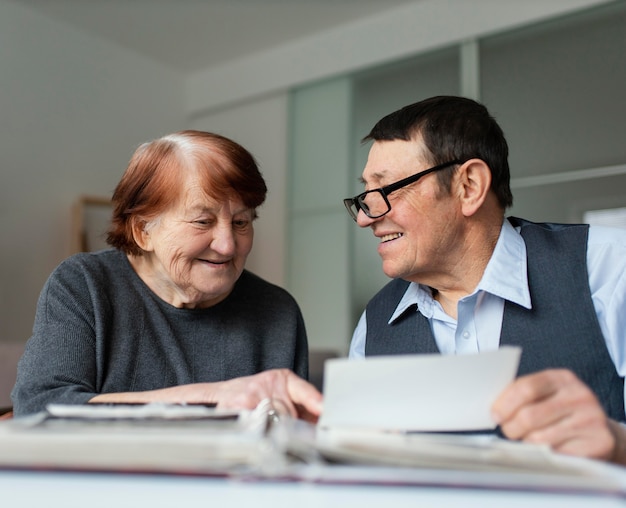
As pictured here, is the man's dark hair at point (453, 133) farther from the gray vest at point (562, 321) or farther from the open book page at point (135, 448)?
the open book page at point (135, 448)

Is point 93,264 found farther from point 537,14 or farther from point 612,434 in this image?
point 537,14

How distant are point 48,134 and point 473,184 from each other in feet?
12.3

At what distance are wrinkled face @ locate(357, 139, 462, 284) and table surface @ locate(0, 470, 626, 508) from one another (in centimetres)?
88

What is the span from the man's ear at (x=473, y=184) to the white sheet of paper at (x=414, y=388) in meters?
0.76

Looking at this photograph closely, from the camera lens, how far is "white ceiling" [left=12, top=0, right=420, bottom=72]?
4.15 meters

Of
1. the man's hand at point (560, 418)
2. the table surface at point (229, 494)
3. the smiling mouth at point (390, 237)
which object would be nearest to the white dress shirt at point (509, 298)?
the smiling mouth at point (390, 237)

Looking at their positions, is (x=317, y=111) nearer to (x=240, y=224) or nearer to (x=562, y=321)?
(x=240, y=224)

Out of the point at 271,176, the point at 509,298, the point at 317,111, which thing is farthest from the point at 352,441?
the point at 271,176

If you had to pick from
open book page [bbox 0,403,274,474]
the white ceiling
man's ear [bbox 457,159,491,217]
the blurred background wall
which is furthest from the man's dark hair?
the white ceiling

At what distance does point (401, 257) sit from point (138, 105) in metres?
4.14

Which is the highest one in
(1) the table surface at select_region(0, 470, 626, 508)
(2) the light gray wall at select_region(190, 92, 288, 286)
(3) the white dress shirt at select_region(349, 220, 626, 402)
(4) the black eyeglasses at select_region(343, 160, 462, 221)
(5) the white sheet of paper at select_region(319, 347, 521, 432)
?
(2) the light gray wall at select_region(190, 92, 288, 286)

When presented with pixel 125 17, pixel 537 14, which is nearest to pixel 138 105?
pixel 125 17

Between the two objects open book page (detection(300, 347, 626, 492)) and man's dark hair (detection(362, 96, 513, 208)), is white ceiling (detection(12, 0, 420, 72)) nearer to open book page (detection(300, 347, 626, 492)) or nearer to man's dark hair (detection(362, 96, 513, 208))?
man's dark hair (detection(362, 96, 513, 208))

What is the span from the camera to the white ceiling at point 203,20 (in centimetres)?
415
